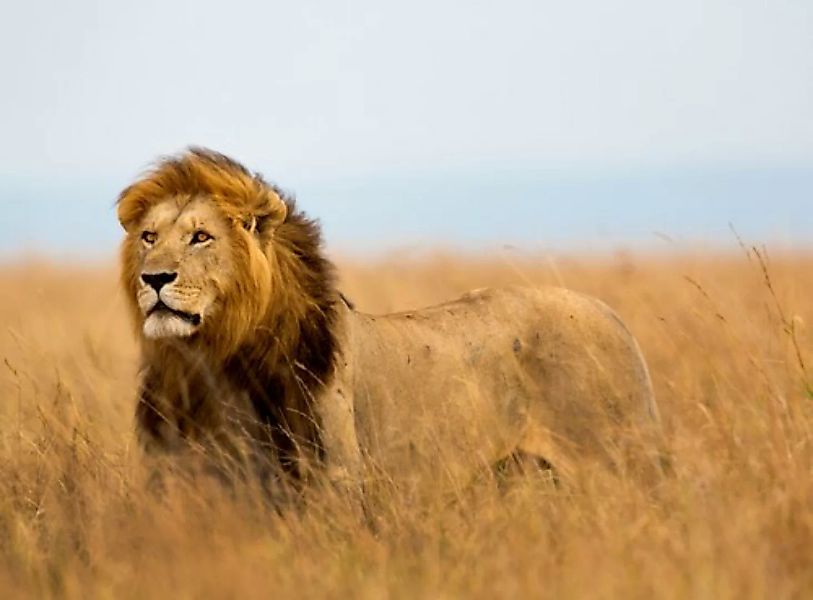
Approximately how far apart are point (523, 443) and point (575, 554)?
1.69m

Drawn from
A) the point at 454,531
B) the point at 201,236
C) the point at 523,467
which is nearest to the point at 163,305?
the point at 201,236

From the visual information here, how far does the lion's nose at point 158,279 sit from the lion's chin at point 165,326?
3.6 inches

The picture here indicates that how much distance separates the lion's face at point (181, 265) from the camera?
581 cm

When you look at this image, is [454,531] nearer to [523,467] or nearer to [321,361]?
[321,361]

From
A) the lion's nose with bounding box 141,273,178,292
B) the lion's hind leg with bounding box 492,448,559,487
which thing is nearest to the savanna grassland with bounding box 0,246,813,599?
the lion's hind leg with bounding box 492,448,559,487

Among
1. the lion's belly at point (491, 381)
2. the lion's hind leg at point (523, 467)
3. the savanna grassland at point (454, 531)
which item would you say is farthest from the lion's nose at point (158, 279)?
the lion's hind leg at point (523, 467)

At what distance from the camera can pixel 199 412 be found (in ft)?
19.9

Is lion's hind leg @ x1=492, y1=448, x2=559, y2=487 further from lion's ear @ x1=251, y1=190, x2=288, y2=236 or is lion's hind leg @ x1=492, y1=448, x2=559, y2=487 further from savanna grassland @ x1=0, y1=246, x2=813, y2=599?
lion's ear @ x1=251, y1=190, x2=288, y2=236

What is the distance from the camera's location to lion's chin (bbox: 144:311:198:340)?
228 inches

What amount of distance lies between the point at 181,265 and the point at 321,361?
61cm

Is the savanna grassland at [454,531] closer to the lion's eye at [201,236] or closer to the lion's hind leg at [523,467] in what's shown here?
the lion's hind leg at [523,467]

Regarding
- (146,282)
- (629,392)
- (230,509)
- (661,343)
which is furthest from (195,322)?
(661,343)

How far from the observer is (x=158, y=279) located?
580 cm

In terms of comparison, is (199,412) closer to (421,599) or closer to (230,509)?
(230,509)
